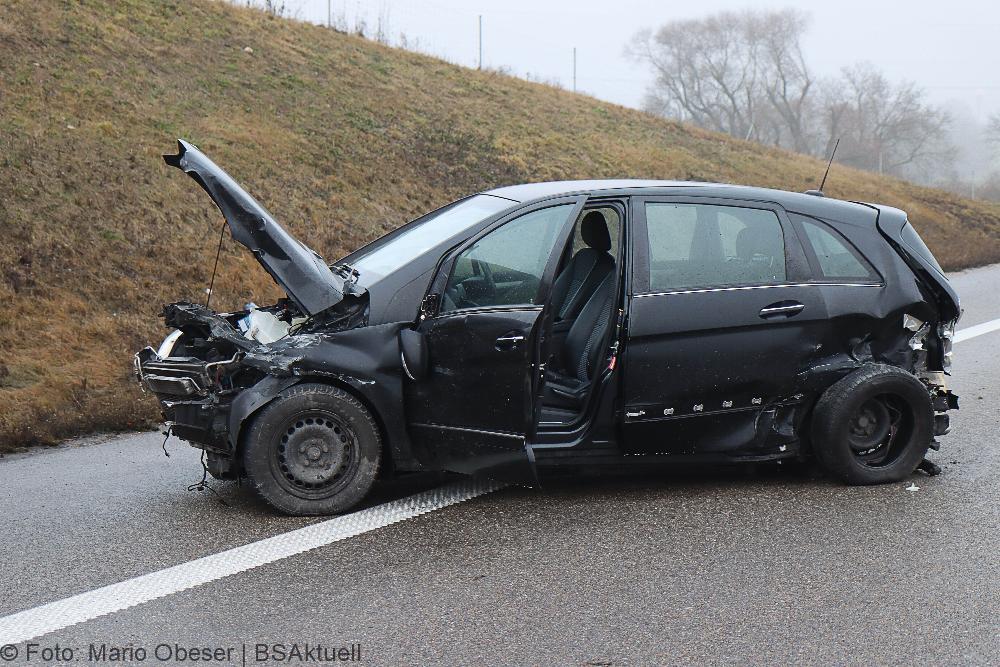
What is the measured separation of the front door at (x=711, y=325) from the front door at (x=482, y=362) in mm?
516

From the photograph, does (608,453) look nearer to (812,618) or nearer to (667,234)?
(667,234)

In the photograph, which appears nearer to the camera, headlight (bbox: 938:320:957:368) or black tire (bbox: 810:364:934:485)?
black tire (bbox: 810:364:934:485)

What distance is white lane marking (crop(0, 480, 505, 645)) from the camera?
4.06 metres

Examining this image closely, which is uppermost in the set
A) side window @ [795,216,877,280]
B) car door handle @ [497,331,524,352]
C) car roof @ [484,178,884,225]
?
car roof @ [484,178,884,225]

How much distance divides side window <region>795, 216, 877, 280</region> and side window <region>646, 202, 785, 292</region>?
0.19 meters

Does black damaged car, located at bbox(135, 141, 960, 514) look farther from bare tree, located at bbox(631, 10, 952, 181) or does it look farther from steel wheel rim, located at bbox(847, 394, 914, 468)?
bare tree, located at bbox(631, 10, 952, 181)

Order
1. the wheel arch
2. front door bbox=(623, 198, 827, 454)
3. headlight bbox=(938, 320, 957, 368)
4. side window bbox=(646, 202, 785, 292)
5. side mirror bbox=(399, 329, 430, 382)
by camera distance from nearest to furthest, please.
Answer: the wheel arch → side mirror bbox=(399, 329, 430, 382) → front door bbox=(623, 198, 827, 454) → side window bbox=(646, 202, 785, 292) → headlight bbox=(938, 320, 957, 368)

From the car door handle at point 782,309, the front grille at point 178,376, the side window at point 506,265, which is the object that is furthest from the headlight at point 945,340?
the front grille at point 178,376

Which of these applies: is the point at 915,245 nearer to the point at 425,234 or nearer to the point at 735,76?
the point at 425,234

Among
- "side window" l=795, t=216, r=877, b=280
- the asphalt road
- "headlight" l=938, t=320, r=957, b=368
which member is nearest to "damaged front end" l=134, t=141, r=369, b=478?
the asphalt road

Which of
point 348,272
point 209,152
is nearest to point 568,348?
point 348,272

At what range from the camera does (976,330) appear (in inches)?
443

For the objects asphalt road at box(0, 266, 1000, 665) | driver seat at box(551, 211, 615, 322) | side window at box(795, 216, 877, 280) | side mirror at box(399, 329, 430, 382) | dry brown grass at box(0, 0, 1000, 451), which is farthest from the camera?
dry brown grass at box(0, 0, 1000, 451)

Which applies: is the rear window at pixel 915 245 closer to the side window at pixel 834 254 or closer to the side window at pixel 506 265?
the side window at pixel 834 254
